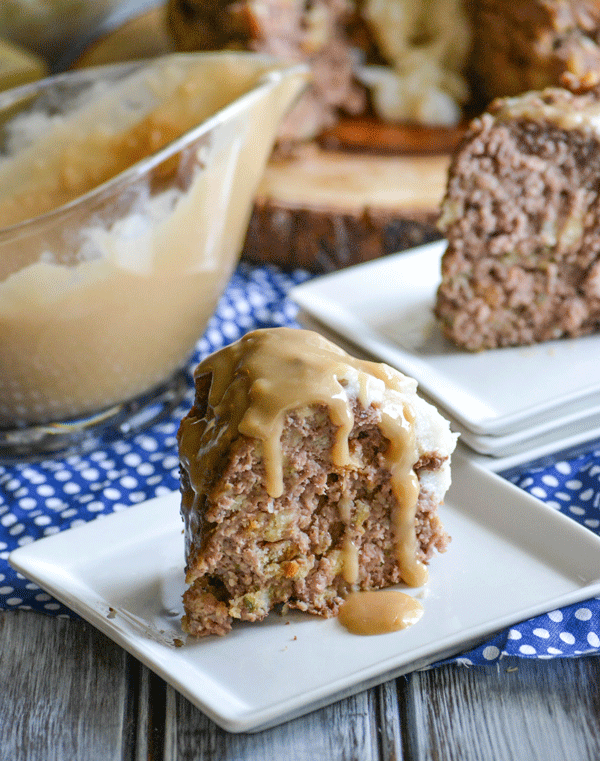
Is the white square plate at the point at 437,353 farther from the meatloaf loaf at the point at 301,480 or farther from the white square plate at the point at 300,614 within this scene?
the meatloaf loaf at the point at 301,480

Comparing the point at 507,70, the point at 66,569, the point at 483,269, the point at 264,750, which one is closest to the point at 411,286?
the point at 483,269

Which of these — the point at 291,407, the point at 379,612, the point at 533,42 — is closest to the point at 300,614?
the point at 379,612

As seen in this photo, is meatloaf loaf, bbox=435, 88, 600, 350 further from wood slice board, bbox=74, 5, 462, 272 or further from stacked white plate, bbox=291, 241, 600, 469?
wood slice board, bbox=74, 5, 462, 272

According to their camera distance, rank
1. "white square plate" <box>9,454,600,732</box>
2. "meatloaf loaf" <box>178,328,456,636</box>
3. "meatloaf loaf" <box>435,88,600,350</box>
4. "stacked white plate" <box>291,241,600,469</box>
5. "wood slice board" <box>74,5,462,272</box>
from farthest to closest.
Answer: "wood slice board" <box>74,5,462,272</box> < "meatloaf loaf" <box>435,88,600,350</box> < "stacked white plate" <box>291,241,600,469</box> < "meatloaf loaf" <box>178,328,456,636</box> < "white square plate" <box>9,454,600,732</box>

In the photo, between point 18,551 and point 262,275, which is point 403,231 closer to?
point 262,275

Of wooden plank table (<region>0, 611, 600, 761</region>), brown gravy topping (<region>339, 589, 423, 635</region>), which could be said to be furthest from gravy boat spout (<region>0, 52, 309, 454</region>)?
brown gravy topping (<region>339, 589, 423, 635</region>)

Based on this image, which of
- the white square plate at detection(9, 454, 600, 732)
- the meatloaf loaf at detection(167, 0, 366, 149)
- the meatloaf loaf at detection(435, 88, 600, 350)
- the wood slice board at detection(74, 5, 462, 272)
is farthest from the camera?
the meatloaf loaf at detection(167, 0, 366, 149)
